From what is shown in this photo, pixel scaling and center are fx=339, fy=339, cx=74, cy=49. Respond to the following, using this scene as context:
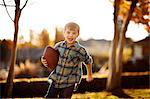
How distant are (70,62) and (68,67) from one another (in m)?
0.05

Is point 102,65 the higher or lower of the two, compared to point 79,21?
lower

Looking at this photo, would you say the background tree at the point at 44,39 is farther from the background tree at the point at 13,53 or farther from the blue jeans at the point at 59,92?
the blue jeans at the point at 59,92

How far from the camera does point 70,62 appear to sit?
305cm

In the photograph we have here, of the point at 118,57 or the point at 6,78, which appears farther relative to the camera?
the point at 118,57

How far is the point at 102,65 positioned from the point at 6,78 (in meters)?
1.07

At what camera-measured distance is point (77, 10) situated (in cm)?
360

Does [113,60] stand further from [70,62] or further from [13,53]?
[13,53]

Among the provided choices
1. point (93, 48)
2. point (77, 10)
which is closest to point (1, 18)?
point (77, 10)

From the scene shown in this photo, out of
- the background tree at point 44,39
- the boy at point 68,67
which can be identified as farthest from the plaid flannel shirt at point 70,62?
the background tree at point 44,39

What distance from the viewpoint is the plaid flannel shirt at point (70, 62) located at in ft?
9.93

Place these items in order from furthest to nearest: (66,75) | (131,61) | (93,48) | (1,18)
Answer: (131,61) < (93,48) < (1,18) < (66,75)

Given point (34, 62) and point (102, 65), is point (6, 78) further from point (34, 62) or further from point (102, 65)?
point (102, 65)

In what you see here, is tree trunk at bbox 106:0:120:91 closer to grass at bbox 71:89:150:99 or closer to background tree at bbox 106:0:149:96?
background tree at bbox 106:0:149:96

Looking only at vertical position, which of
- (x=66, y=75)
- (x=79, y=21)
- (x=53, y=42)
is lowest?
(x=66, y=75)
